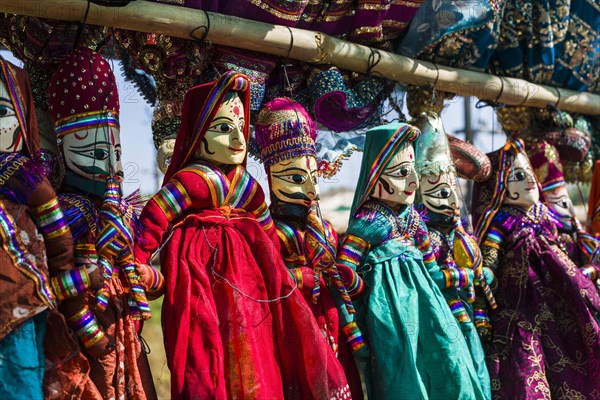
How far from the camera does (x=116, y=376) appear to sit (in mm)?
1942

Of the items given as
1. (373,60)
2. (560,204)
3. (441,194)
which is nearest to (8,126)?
(373,60)

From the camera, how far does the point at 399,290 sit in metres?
2.39

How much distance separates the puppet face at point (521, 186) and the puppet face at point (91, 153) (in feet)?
4.54

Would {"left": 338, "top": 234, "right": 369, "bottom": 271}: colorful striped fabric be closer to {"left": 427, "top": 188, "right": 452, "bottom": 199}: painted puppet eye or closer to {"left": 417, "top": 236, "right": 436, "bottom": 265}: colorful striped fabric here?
{"left": 417, "top": 236, "right": 436, "bottom": 265}: colorful striped fabric

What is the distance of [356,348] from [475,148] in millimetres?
936

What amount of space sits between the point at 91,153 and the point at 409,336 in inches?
37.2

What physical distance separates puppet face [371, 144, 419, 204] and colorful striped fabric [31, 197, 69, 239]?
3.18 feet

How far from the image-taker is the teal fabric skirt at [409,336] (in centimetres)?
231

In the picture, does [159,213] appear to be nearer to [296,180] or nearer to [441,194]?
[296,180]

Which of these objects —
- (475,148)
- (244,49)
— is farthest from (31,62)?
(475,148)

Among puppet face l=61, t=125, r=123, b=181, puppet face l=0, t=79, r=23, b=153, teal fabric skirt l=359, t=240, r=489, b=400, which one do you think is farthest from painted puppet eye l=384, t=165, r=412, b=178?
puppet face l=0, t=79, r=23, b=153

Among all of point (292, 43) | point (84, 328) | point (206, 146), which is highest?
point (292, 43)

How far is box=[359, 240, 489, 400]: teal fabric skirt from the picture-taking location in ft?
7.57

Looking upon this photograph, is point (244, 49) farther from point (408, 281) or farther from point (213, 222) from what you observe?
point (408, 281)
